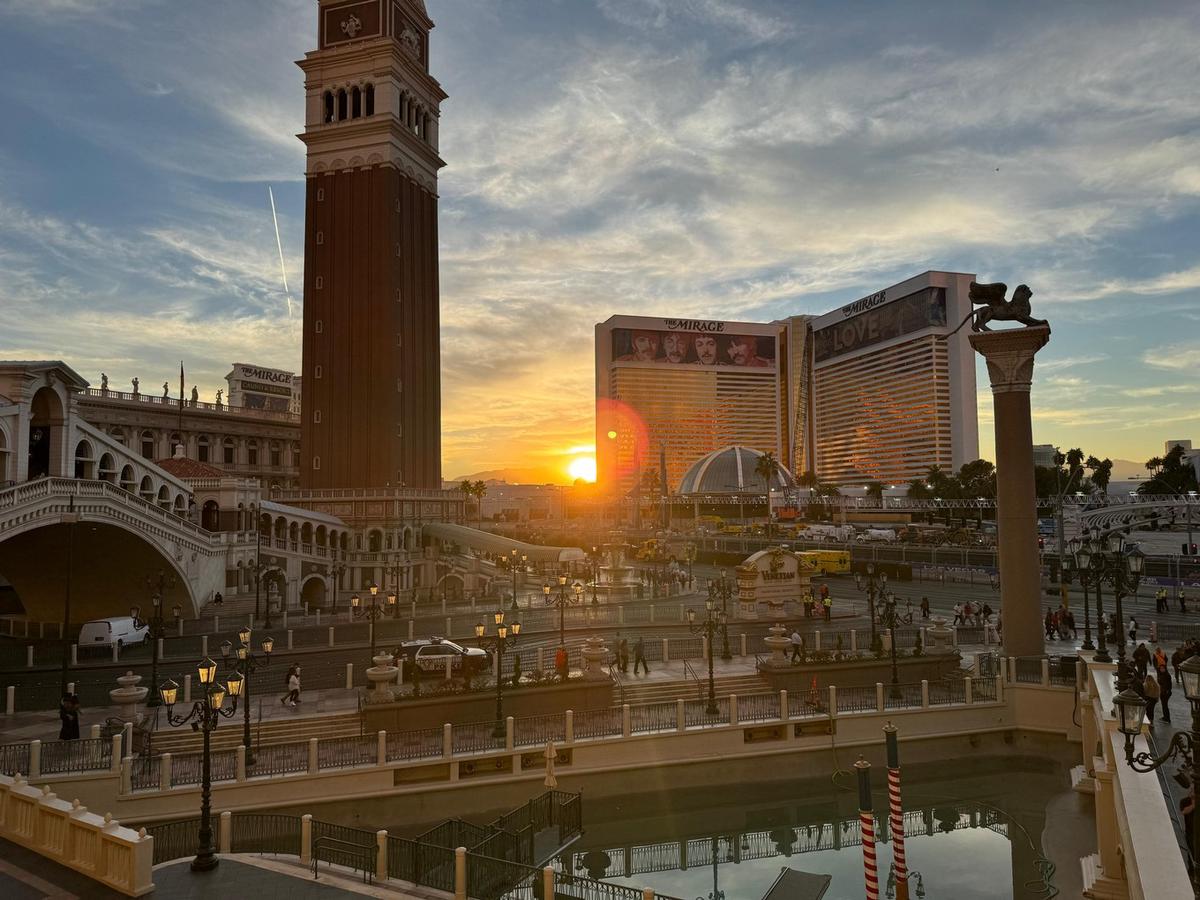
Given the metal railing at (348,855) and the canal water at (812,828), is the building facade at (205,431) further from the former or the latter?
the metal railing at (348,855)

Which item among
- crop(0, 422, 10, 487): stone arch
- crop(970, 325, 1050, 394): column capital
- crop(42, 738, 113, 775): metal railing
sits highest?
crop(970, 325, 1050, 394): column capital

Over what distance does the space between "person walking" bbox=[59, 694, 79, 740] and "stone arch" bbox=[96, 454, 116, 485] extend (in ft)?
88.8

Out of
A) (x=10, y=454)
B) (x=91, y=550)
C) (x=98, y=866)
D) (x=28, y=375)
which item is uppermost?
(x=28, y=375)

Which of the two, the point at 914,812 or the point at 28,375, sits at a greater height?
the point at 28,375

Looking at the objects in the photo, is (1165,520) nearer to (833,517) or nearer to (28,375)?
(833,517)

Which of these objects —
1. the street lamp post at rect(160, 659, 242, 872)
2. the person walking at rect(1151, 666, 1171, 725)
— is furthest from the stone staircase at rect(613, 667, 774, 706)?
the street lamp post at rect(160, 659, 242, 872)

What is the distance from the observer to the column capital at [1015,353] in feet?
101

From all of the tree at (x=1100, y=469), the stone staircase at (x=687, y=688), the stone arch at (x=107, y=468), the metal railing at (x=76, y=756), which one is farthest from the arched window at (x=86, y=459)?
the tree at (x=1100, y=469)

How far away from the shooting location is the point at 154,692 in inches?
1041

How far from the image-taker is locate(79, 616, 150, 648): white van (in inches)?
1310

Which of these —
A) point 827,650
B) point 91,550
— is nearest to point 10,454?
Answer: point 91,550

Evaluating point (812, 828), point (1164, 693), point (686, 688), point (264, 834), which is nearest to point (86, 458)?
point (264, 834)

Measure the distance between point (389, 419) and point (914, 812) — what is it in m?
61.2

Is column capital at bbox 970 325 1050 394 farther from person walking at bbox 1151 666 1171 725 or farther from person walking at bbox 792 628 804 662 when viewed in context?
person walking at bbox 792 628 804 662
